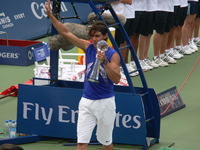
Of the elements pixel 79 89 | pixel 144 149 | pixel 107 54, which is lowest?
pixel 144 149

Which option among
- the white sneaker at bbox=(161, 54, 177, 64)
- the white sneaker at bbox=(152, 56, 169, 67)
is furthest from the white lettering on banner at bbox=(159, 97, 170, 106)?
the white sneaker at bbox=(161, 54, 177, 64)

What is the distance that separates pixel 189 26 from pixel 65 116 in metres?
7.27

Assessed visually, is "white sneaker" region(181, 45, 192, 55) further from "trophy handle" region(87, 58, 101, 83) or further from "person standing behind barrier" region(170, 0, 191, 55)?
"trophy handle" region(87, 58, 101, 83)

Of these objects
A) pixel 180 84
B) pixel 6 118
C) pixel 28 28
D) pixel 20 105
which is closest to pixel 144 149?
pixel 20 105

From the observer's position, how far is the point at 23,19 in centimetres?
1714

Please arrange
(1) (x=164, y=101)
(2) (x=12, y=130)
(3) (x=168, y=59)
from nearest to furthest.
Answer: (2) (x=12, y=130) → (1) (x=164, y=101) → (3) (x=168, y=59)

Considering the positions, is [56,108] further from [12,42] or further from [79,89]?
[12,42]

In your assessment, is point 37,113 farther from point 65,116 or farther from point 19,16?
point 19,16

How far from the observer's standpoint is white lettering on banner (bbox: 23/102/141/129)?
8977 millimetres

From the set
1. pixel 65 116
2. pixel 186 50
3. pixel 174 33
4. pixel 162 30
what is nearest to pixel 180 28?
pixel 174 33

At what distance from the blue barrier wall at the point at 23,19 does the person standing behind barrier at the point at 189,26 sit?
12.5ft

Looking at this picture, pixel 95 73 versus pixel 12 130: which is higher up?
pixel 95 73

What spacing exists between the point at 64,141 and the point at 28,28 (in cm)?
831

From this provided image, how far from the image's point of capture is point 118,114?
9.07 m
